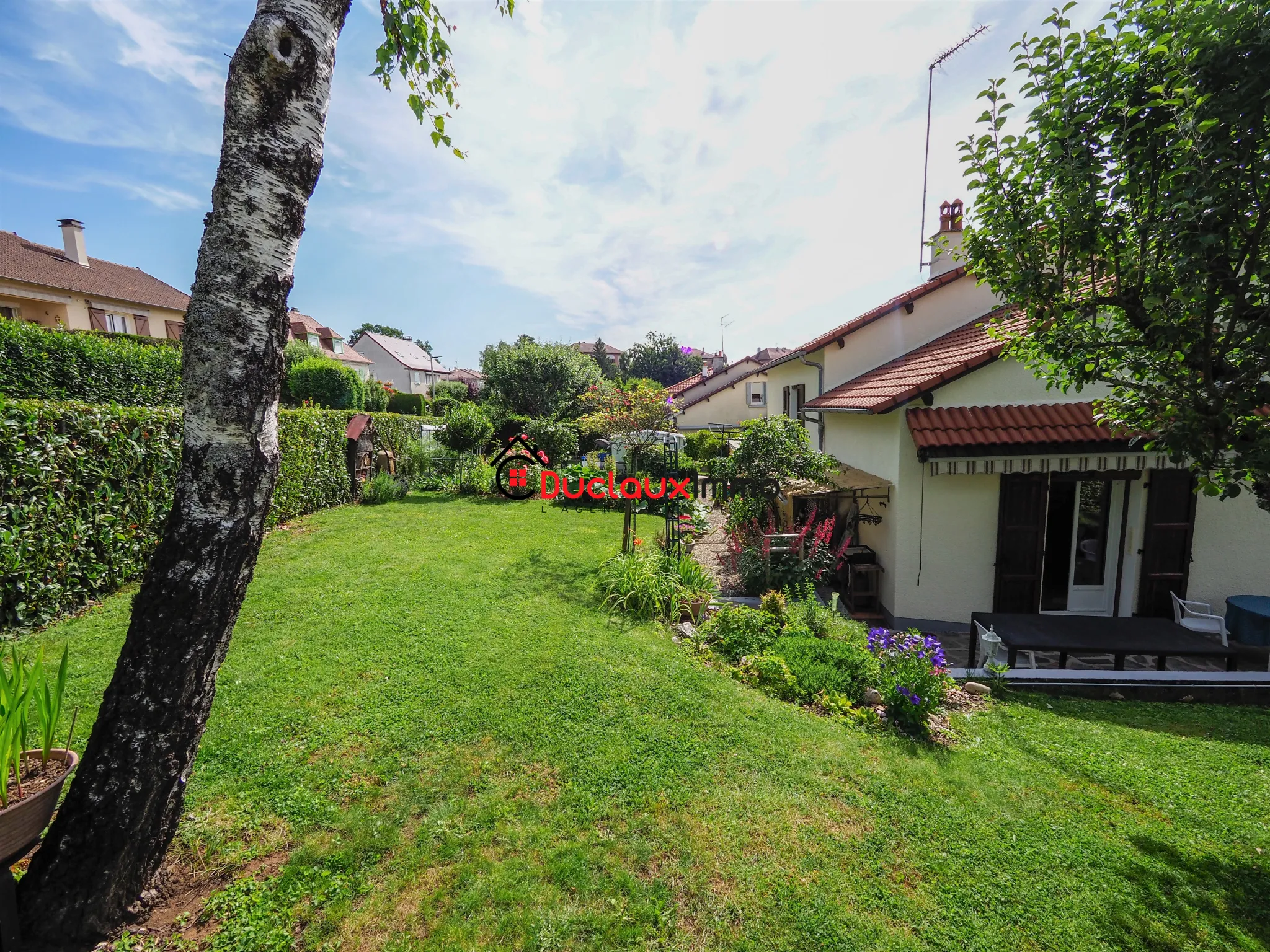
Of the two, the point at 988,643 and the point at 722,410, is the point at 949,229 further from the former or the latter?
the point at 722,410

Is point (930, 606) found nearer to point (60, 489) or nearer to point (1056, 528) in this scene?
point (1056, 528)

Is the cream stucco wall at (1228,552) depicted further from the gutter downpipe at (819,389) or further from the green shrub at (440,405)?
the green shrub at (440,405)

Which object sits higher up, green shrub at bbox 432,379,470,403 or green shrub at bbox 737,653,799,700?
green shrub at bbox 432,379,470,403

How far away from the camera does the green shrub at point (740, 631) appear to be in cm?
648

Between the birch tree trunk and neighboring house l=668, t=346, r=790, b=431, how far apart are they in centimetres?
2782

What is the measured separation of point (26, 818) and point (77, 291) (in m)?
39.4

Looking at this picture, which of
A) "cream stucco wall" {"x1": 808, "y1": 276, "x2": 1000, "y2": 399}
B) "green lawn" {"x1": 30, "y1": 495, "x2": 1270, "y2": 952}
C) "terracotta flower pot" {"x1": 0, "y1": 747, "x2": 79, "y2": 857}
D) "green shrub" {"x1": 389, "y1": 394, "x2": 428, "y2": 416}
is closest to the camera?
"terracotta flower pot" {"x1": 0, "y1": 747, "x2": 79, "y2": 857}

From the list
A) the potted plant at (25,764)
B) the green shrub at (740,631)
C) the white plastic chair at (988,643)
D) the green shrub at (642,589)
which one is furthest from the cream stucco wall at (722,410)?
the potted plant at (25,764)

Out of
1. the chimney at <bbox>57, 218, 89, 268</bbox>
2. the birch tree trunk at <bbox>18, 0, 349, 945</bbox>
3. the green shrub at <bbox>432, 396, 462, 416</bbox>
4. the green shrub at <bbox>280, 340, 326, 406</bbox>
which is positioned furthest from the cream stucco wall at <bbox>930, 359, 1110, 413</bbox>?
the chimney at <bbox>57, 218, 89, 268</bbox>

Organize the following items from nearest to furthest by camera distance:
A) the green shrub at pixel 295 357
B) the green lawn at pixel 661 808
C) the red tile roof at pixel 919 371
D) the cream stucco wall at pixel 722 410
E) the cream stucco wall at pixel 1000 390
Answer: the green lawn at pixel 661 808
the red tile roof at pixel 919 371
the cream stucco wall at pixel 1000 390
the green shrub at pixel 295 357
the cream stucco wall at pixel 722 410

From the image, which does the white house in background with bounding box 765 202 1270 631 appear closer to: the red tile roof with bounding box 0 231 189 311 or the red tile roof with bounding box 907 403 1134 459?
the red tile roof with bounding box 907 403 1134 459

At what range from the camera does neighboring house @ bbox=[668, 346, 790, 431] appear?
3284cm

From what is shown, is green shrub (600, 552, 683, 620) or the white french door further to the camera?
the white french door

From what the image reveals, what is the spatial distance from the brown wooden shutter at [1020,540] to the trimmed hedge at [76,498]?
1210cm
